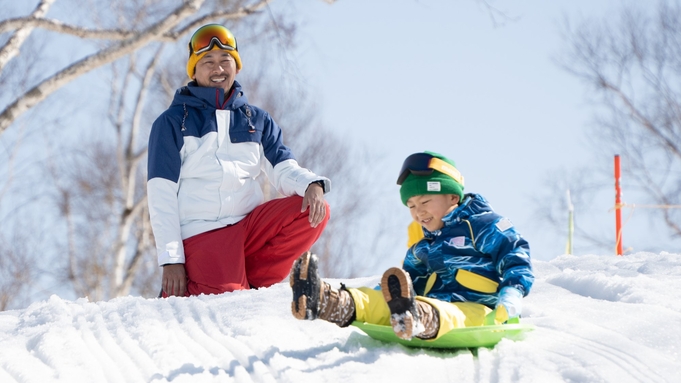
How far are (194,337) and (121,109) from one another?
9.35 meters

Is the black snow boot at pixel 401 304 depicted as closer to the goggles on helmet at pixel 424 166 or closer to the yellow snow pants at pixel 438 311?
the yellow snow pants at pixel 438 311

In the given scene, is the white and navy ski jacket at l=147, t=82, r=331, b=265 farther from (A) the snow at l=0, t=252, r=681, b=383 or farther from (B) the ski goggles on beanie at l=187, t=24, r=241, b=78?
(A) the snow at l=0, t=252, r=681, b=383

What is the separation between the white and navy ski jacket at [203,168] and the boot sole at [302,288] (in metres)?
1.40

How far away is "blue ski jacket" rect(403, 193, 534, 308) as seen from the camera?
2475mm

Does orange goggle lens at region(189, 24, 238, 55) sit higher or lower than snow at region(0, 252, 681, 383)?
higher

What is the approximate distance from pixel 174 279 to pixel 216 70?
3.33 ft

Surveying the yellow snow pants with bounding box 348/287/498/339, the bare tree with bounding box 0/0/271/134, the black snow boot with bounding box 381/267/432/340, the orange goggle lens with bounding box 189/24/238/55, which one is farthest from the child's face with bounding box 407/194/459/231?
the bare tree with bounding box 0/0/271/134

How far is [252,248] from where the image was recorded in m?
3.64

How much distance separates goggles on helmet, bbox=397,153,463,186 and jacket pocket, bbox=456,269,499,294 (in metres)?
0.36

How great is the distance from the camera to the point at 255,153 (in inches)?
143

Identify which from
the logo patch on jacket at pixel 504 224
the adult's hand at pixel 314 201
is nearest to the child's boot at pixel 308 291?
the logo patch on jacket at pixel 504 224

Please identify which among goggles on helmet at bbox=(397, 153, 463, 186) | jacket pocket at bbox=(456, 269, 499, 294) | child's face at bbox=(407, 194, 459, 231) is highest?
goggles on helmet at bbox=(397, 153, 463, 186)

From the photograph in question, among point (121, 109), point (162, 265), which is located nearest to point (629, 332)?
point (162, 265)

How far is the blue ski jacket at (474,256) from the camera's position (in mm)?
2475
